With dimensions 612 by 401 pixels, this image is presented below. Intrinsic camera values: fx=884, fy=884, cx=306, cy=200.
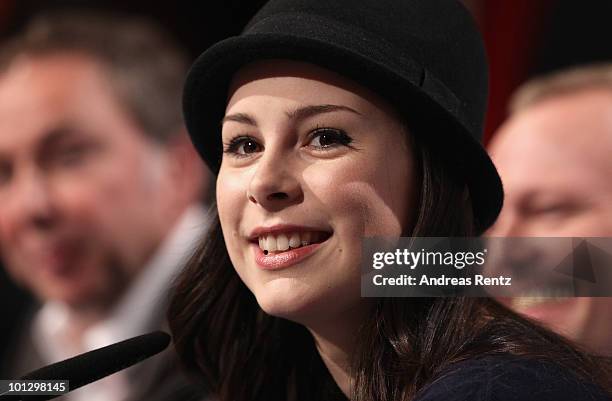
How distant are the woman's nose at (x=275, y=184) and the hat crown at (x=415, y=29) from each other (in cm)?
15

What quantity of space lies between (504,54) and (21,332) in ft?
4.59

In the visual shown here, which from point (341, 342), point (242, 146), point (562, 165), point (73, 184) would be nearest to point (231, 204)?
point (242, 146)

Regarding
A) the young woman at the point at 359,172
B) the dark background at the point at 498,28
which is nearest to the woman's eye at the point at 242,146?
the young woman at the point at 359,172

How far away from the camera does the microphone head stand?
36.7 inches

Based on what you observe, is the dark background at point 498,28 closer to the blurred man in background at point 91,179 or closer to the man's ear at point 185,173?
the blurred man in background at point 91,179

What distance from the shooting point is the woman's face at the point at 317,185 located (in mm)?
1029

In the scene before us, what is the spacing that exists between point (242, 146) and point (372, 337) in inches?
11.3

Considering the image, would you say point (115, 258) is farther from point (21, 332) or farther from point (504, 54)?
point (504, 54)

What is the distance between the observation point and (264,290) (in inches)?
41.9

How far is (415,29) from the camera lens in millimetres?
1071

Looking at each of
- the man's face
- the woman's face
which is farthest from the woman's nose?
the man's face

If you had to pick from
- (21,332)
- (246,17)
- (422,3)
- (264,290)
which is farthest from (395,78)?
(21,332)

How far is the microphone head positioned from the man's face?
116 cm

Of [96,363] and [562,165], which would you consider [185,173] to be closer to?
[562,165]
